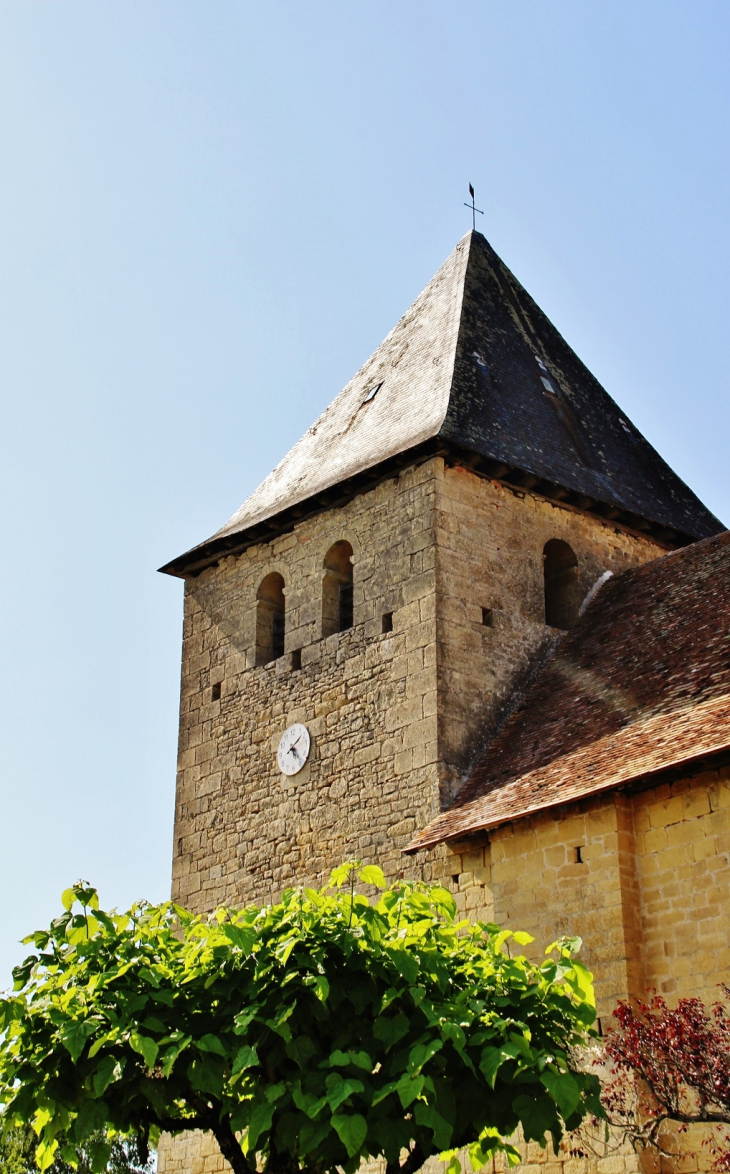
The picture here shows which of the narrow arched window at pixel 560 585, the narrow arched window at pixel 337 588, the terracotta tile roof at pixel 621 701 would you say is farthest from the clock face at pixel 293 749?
the narrow arched window at pixel 560 585

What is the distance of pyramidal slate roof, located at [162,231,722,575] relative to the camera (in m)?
15.8

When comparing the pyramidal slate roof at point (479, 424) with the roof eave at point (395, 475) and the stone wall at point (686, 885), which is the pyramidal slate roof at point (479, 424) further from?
the stone wall at point (686, 885)

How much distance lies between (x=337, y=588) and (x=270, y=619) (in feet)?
3.66

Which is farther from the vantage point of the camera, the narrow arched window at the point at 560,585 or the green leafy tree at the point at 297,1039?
the narrow arched window at the point at 560,585

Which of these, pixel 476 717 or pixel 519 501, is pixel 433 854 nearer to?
pixel 476 717

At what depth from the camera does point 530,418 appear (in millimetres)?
16750

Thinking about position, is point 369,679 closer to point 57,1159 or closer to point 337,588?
point 337,588

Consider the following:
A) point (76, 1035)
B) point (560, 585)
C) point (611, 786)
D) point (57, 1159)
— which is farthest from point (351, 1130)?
point (57, 1159)

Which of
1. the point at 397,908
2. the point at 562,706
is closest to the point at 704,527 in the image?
the point at 562,706

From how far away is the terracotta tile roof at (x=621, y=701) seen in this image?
11.5 metres

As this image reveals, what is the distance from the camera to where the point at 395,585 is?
48.7ft

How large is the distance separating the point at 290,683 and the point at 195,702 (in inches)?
67.4

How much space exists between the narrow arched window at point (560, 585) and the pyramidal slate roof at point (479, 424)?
0.60m

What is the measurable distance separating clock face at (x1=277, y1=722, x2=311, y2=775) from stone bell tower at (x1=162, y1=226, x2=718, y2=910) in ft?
0.07
